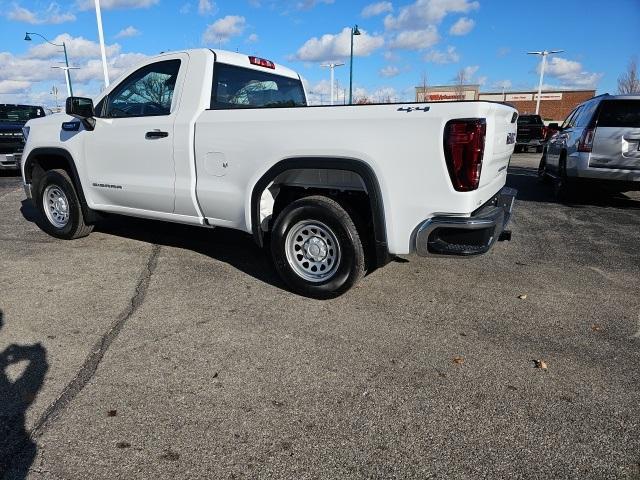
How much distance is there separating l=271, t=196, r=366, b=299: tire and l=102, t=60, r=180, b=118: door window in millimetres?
1686

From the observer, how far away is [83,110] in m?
4.92

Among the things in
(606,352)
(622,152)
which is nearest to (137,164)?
(606,352)

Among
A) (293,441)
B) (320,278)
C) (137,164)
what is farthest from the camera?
(137,164)

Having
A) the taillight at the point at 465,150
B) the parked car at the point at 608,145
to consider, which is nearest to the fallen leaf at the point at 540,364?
the taillight at the point at 465,150

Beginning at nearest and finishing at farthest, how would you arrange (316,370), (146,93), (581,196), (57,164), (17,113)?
1. (316,370)
2. (146,93)
3. (57,164)
4. (581,196)
5. (17,113)

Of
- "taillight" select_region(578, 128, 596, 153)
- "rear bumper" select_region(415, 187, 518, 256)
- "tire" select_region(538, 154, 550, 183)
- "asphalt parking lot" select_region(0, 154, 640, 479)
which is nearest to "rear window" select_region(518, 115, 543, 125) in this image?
"tire" select_region(538, 154, 550, 183)

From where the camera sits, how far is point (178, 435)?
7.78 ft

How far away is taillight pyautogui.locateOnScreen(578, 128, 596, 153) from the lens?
7.62 meters

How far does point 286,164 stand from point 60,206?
11.8 ft

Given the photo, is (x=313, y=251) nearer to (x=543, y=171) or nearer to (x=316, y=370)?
(x=316, y=370)

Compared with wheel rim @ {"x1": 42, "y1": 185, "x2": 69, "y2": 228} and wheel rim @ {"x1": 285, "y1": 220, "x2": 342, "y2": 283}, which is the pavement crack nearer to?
wheel rim @ {"x1": 285, "y1": 220, "x2": 342, "y2": 283}

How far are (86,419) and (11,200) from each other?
27.1 ft

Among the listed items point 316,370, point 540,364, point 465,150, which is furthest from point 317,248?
point 540,364

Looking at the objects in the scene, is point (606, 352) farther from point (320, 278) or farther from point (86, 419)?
point (86, 419)
